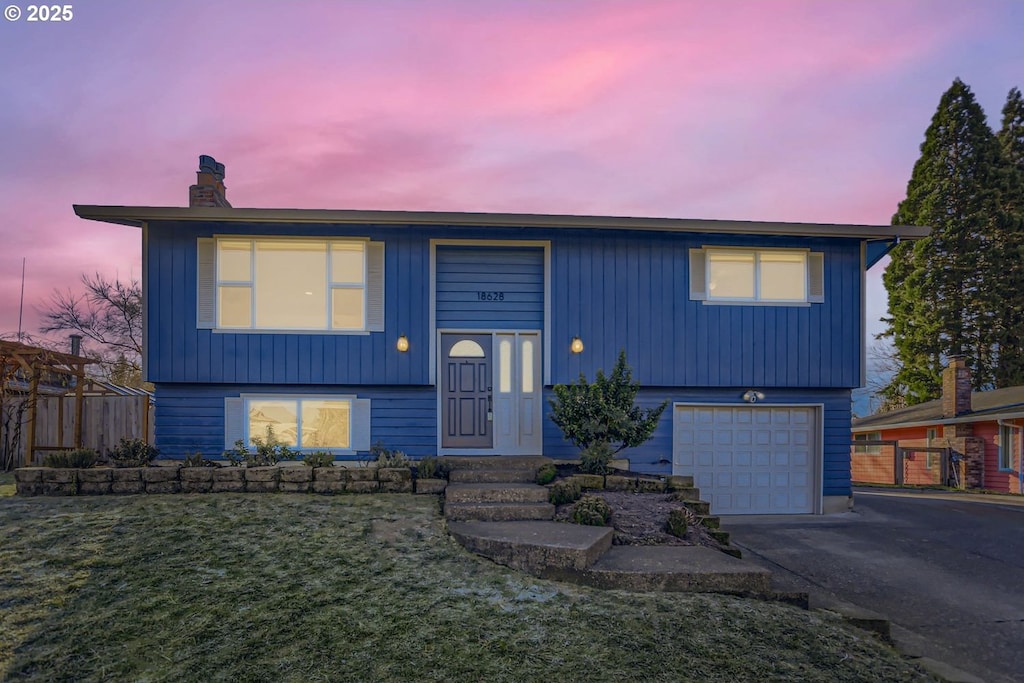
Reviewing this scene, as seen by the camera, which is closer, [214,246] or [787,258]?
[214,246]

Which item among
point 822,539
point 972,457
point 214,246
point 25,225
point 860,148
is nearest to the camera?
point 822,539

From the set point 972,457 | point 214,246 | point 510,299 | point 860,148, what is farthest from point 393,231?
point 972,457

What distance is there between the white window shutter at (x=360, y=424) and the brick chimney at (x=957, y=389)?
63.8ft

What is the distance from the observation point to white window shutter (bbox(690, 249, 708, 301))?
9.62m

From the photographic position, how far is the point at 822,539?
8.03 meters

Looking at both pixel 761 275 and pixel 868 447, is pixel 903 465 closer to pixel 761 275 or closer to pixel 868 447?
pixel 868 447

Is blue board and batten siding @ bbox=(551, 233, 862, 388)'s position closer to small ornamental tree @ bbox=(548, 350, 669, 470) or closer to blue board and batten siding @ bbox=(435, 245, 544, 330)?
blue board and batten siding @ bbox=(435, 245, 544, 330)

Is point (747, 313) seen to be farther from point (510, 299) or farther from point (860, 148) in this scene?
point (860, 148)

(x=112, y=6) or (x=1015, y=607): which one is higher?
(x=112, y=6)

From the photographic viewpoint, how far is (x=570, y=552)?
4969mm

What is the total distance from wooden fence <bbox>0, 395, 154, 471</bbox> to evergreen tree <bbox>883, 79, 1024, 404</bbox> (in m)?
28.1

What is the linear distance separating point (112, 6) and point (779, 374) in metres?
13.5

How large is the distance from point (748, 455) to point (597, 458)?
3886mm

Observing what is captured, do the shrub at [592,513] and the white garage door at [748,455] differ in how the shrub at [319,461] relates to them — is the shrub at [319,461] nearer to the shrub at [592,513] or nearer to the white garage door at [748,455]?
the shrub at [592,513]
